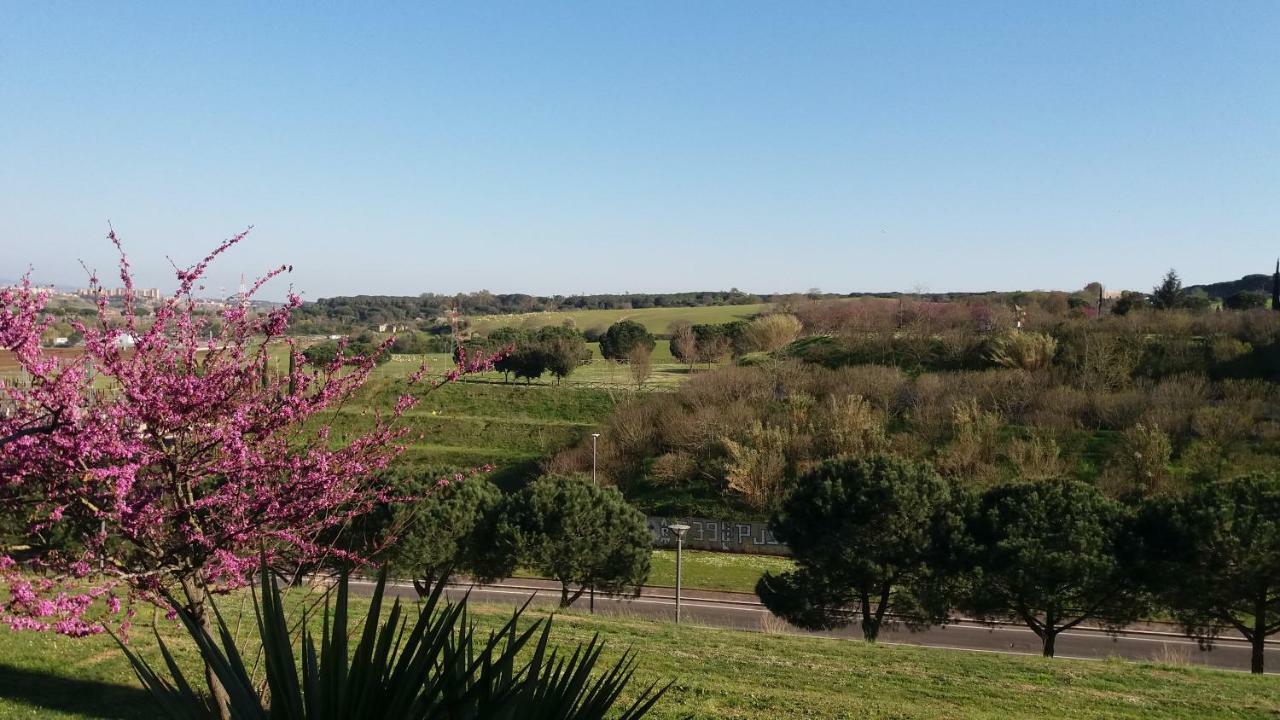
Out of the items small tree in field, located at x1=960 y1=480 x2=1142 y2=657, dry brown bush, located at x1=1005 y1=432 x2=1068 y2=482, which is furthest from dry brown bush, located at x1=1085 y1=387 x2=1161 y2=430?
small tree in field, located at x1=960 y1=480 x2=1142 y2=657

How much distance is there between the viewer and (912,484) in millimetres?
20750

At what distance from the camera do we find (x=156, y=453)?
645 cm

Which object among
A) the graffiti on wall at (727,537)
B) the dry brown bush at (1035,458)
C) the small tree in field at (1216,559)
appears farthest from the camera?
the dry brown bush at (1035,458)

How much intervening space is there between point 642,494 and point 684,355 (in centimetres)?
3165

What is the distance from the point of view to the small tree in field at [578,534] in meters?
21.9

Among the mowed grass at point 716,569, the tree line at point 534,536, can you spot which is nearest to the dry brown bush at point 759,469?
the mowed grass at point 716,569

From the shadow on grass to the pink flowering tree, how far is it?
2.62 meters

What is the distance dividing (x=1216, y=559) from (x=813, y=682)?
43.1 feet

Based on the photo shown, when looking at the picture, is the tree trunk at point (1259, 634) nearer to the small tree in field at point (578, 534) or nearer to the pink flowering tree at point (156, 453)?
the small tree in field at point (578, 534)

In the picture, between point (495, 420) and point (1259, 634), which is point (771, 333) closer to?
point (495, 420)

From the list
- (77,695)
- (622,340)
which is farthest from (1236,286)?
(77,695)

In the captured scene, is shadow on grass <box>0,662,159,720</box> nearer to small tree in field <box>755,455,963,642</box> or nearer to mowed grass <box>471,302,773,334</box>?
small tree in field <box>755,455,963,642</box>

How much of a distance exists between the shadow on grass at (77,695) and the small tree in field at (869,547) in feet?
47.2

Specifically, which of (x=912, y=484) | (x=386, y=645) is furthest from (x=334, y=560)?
(x=912, y=484)
